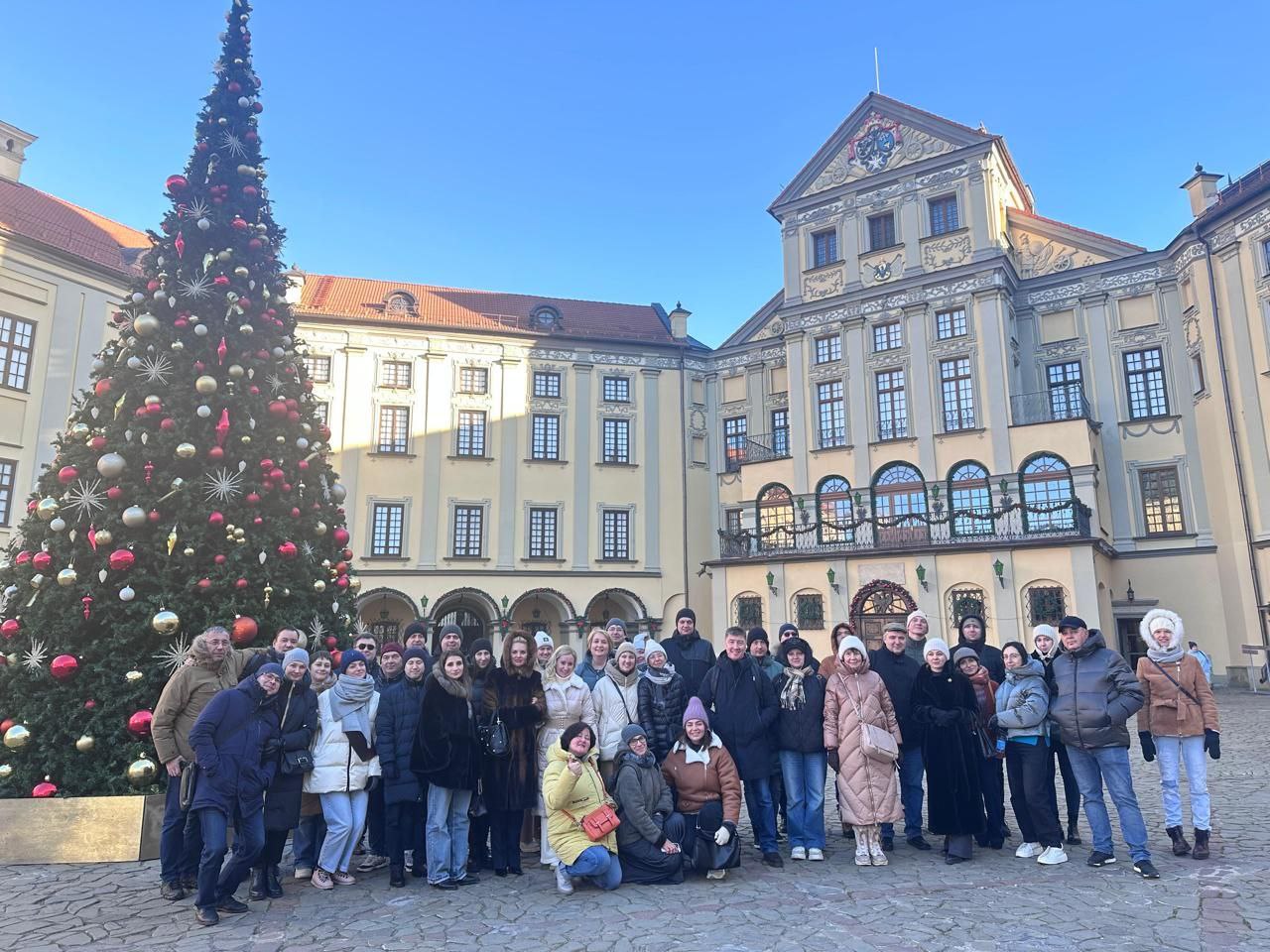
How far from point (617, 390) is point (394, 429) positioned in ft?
26.5

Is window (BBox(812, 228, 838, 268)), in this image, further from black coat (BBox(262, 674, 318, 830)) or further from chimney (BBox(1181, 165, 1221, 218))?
black coat (BBox(262, 674, 318, 830))

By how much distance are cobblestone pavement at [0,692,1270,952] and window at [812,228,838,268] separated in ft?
77.1

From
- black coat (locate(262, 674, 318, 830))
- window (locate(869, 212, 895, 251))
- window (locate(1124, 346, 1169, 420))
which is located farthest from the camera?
window (locate(869, 212, 895, 251))

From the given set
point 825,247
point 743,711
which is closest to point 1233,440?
point 825,247

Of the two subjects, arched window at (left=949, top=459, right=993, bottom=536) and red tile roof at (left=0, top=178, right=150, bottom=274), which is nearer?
red tile roof at (left=0, top=178, right=150, bottom=274)

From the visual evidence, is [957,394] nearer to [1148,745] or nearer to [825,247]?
[825,247]

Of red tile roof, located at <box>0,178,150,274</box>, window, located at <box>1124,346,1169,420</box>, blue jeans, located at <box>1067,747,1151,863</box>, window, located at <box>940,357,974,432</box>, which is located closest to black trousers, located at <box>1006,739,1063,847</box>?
blue jeans, located at <box>1067,747,1151,863</box>

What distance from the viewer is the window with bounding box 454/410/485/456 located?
2861 cm

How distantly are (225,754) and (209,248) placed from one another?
530 cm

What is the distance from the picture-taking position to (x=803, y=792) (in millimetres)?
6996

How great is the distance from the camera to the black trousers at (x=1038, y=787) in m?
6.54

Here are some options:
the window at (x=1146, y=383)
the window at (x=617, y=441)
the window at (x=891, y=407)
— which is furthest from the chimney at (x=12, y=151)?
the window at (x=1146, y=383)

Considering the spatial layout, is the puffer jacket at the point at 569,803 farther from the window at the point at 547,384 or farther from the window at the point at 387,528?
the window at the point at 547,384

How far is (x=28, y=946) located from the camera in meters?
4.92
